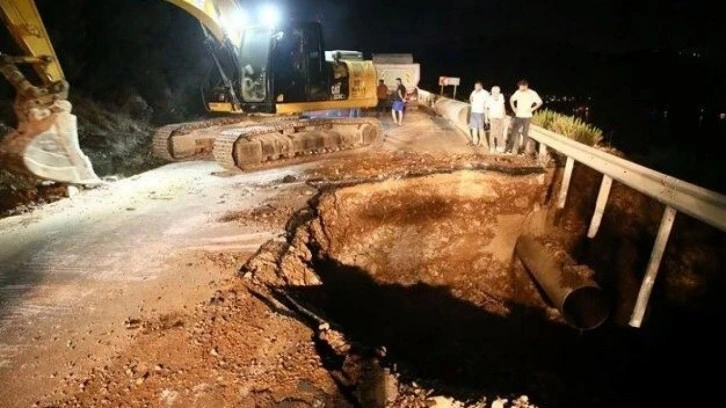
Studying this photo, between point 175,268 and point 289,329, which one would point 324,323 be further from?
point 175,268

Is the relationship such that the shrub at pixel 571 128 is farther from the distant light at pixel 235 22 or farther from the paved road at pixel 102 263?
the distant light at pixel 235 22

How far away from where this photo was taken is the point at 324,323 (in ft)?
13.3

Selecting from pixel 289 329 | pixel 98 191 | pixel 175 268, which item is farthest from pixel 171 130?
pixel 289 329

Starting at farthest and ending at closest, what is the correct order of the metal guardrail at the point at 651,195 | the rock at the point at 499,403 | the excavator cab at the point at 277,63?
1. the excavator cab at the point at 277,63
2. the metal guardrail at the point at 651,195
3. the rock at the point at 499,403

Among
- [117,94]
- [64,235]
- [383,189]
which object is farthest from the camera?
[117,94]

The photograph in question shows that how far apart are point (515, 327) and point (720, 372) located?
245 cm

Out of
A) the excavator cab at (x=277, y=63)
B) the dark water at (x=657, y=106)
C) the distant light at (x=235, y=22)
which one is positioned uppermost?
the distant light at (x=235, y=22)

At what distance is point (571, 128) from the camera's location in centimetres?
1095

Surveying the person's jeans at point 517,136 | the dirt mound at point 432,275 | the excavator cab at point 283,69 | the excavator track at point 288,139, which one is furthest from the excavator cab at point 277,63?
the person's jeans at point 517,136

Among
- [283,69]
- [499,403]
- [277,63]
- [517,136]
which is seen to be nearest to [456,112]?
[517,136]

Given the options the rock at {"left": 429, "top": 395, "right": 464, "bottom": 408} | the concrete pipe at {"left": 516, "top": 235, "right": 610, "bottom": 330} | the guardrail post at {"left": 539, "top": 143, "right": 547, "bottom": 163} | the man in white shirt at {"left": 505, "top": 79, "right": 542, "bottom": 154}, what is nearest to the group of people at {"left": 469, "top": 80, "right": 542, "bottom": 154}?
the man in white shirt at {"left": 505, "top": 79, "right": 542, "bottom": 154}

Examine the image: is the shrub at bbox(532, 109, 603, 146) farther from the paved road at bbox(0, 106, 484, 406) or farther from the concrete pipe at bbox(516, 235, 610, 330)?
the paved road at bbox(0, 106, 484, 406)

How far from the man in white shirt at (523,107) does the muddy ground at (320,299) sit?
80 centimetres

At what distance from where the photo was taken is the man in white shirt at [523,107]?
9.52 meters
